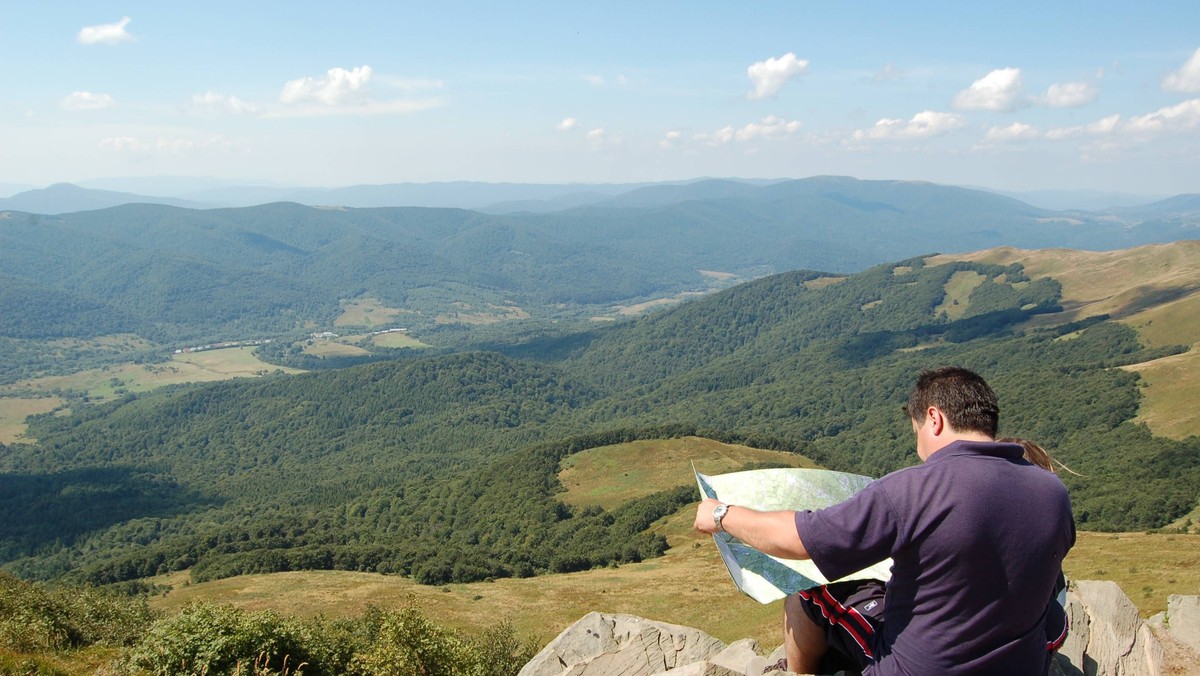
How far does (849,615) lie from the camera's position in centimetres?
802

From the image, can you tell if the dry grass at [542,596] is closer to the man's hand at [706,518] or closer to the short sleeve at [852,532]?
the man's hand at [706,518]

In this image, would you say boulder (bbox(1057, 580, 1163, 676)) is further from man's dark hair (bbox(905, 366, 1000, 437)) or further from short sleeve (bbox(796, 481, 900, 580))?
short sleeve (bbox(796, 481, 900, 580))

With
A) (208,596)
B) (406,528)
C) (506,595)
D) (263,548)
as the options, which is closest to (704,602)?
(506,595)

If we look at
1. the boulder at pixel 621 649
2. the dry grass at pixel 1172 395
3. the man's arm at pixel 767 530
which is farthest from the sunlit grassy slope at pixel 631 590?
the dry grass at pixel 1172 395

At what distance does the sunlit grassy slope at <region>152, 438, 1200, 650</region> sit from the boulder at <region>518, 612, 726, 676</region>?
85.0 feet

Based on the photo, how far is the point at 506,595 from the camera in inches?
3157

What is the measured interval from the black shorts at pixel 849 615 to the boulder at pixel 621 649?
779 centimetres

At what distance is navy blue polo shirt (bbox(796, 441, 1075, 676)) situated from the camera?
5.85 m

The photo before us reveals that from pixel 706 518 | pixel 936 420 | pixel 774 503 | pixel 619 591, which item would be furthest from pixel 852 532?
pixel 619 591

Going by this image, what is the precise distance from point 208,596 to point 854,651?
9233 cm

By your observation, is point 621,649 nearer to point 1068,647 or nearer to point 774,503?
point 1068,647

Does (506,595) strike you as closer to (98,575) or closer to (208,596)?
(208,596)

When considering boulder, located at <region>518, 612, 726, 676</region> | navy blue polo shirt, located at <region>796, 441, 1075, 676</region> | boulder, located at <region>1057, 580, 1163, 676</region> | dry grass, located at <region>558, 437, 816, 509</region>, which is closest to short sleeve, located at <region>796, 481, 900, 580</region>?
navy blue polo shirt, located at <region>796, 441, 1075, 676</region>

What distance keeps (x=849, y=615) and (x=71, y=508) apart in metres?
221
